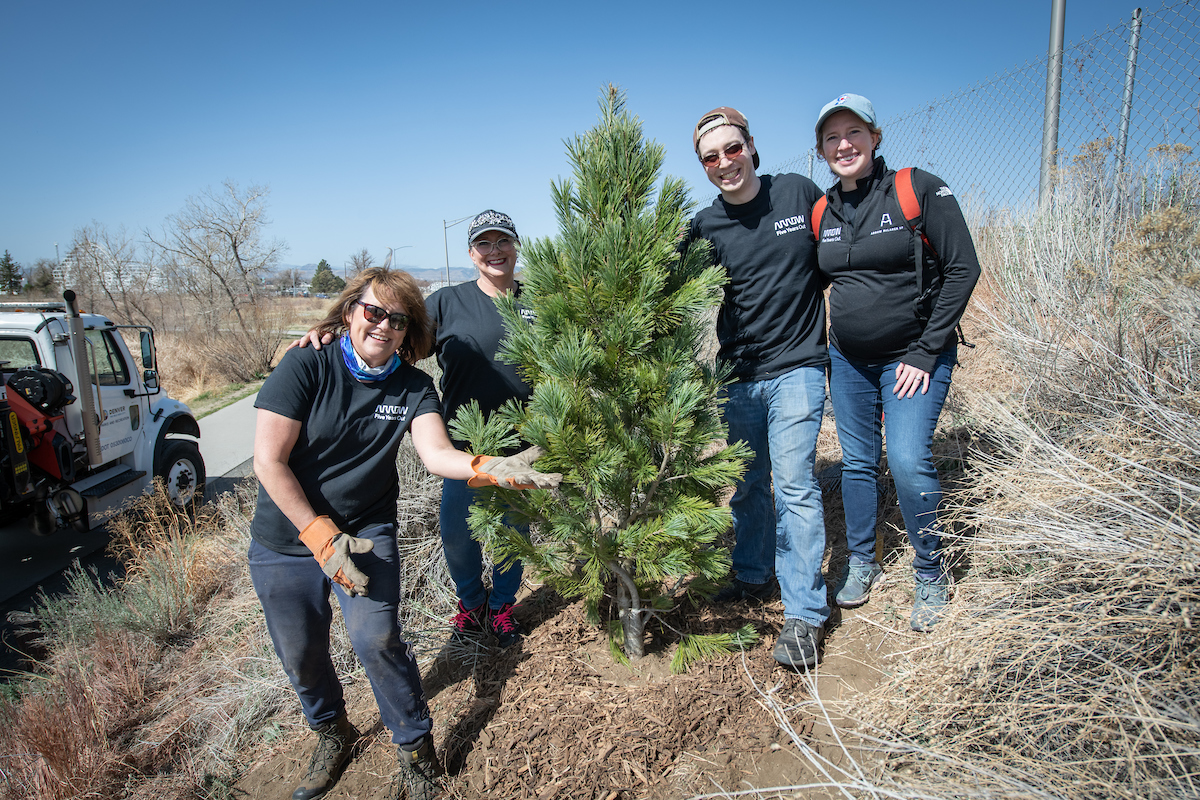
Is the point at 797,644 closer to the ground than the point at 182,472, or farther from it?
farther from it

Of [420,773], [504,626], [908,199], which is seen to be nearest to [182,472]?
[504,626]

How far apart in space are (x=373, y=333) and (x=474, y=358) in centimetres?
55

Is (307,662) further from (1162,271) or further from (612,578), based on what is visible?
(1162,271)

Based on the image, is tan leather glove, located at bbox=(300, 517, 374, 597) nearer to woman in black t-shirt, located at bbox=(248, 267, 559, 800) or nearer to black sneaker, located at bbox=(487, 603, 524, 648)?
woman in black t-shirt, located at bbox=(248, 267, 559, 800)

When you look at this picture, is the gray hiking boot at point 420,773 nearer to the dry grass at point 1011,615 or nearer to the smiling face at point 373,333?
the dry grass at point 1011,615

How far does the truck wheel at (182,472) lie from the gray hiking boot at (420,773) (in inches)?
208

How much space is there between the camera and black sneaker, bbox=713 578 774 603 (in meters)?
2.95

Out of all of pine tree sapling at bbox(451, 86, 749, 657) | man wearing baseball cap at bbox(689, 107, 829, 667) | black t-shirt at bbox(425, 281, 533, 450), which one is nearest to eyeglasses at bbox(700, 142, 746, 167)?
man wearing baseball cap at bbox(689, 107, 829, 667)

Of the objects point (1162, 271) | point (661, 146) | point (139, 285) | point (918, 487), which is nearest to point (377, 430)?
point (661, 146)

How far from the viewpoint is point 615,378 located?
7.32 ft

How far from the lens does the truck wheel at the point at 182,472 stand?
6.30 metres

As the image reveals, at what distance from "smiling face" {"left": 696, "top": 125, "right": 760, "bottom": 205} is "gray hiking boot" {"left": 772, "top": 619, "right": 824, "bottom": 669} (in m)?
1.82

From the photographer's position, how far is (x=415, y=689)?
89.0 inches

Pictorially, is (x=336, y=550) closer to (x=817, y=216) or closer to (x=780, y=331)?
(x=780, y=331)
